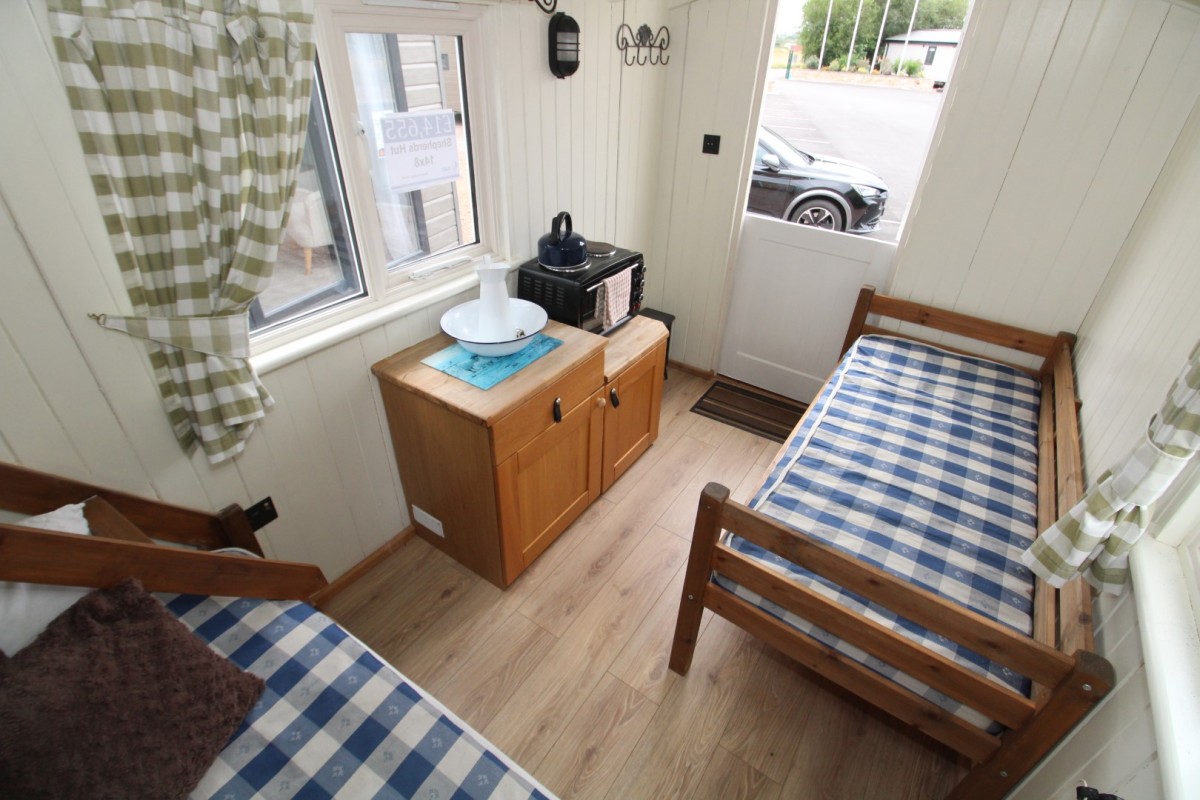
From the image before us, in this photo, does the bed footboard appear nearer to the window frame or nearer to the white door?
the window frame

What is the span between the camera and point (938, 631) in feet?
4.09

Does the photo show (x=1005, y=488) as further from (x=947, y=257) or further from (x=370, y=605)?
(x=370, y=605)

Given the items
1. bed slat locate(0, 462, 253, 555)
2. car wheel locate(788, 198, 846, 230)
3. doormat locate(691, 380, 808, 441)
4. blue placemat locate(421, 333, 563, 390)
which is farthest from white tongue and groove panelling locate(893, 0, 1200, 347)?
A: bed slat locate(0, 462, 253, 555)

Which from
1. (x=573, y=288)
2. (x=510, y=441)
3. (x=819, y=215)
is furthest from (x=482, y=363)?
(x=819, y=215)

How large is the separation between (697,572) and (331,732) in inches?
37.4

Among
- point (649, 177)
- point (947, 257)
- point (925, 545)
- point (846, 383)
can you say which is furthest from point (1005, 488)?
point (649, 177)

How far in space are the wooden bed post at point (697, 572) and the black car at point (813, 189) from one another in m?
2.00

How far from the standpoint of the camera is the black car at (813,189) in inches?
108

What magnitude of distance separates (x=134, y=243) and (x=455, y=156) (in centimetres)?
104

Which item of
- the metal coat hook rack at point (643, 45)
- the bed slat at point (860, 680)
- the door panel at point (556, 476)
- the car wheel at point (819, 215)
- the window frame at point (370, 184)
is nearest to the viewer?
the bed slat at point (860, 680)

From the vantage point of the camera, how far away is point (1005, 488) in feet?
6.00

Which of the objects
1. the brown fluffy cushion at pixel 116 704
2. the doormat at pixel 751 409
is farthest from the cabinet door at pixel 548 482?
the doormat at pixel 751 409

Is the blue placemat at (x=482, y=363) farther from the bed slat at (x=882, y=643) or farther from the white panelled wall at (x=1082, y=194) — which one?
the white panelled wall at (x=1082, y=194)

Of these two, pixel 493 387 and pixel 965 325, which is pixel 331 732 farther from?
pixel 965 325
